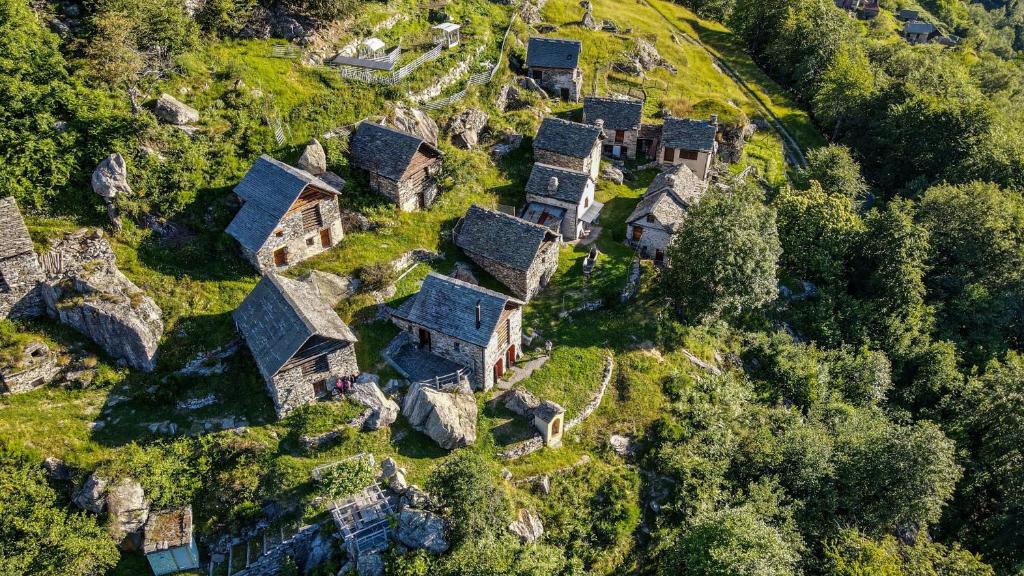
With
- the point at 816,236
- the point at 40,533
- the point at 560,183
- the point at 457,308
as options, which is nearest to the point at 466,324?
the point at 457,308

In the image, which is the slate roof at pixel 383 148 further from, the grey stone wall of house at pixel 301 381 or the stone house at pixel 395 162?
the grey stone wall of house at pixel 301 381

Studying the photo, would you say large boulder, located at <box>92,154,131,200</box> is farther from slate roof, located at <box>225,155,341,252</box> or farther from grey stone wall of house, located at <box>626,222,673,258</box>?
grey stone wall of house, located at <box>626,222,673,258</box>

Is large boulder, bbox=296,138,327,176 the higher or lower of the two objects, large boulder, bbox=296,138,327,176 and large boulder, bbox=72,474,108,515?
the higher

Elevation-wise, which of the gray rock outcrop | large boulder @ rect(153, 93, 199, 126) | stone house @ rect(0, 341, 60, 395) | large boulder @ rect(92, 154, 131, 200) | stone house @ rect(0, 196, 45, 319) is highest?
large boulder @ rect(153, 93, 199, 126)

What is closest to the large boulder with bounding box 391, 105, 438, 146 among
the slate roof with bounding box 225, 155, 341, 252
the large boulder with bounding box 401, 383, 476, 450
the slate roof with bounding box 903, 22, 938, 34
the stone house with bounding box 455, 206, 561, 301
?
the stone house with bounding box 455, 206, 561, 301

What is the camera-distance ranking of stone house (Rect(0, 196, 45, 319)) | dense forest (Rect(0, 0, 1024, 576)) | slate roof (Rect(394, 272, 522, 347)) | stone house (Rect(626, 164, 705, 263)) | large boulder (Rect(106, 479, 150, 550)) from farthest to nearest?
stone house (Rect(626, 164, 705, 263)) < slate roof (Rect(394, 272, 522, 347)) < stone house (Rect(0, 196, 45, 319)) < dense forest (Rect(0, 0, 1024, 576)) < large boulder (Rect(106, 479, 150, 550))

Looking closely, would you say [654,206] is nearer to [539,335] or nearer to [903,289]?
[539,335]
